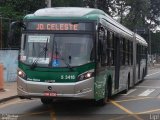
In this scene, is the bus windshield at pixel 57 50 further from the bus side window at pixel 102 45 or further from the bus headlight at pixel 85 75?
the bus side window at pixel 102 45

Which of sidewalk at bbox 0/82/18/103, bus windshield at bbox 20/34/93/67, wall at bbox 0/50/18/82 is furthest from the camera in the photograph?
wall at bbox 0/50/18/82

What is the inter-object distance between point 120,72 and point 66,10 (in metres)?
5.22

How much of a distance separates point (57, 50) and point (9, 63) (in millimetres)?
12304

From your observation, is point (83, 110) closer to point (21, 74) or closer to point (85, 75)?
point (85, 75)

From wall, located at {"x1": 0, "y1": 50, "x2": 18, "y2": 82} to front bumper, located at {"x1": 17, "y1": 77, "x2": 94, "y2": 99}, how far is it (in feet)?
37.7

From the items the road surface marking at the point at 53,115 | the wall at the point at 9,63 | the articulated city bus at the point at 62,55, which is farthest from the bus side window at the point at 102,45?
the wall at the point at 9,63

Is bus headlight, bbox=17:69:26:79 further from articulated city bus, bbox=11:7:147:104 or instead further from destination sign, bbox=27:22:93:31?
destination sign, bbox=27:22:93:31

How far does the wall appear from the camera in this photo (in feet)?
81.6

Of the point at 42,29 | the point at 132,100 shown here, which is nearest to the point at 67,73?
the point at 42,29

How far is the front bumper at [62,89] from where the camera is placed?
43.1 feet

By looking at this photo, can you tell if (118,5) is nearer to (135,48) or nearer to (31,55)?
(135,48)

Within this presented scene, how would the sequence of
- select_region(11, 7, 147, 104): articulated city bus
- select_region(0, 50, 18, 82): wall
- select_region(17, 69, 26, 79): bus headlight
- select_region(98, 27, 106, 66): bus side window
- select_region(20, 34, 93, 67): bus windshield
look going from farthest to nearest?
select_region(0, 50, 18, 82): wall, select_region(98, 27, 106, 66): bus side window, select_region(17, 69, 26, 79): bus headlight, select_region(20, 34, 93, 67): bus windshield, select_region(11, 7, 147, 104): articulated city bus

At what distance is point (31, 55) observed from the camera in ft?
44.8

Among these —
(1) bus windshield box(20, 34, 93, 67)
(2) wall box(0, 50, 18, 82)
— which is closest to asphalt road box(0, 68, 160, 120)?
(1) bus windshield box(20, 34, 93, 67)
